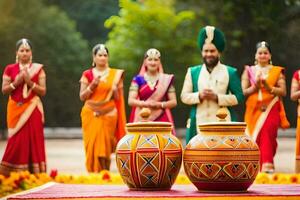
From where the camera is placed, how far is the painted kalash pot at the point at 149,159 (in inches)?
163

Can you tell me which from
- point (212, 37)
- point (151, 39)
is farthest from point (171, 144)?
point (151, 39)

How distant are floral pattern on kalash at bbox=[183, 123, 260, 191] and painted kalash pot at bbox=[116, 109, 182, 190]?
74mm

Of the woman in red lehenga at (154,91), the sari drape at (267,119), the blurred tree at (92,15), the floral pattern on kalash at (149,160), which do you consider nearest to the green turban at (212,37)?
the woman in red lehenga at (154,91)

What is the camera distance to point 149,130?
168 inches

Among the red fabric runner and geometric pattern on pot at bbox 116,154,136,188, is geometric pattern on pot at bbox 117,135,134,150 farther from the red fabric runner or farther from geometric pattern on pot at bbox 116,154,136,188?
the red fabric runner

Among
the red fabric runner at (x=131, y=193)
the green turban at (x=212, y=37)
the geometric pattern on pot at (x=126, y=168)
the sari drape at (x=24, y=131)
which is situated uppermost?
the green turban at (x=212, y=37)

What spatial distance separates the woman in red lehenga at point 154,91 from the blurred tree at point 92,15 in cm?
1995

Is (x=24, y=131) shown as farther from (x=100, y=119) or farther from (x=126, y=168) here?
(x=126, y=168)

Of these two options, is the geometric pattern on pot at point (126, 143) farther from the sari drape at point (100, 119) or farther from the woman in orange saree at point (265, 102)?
the woman in orange saree at point (265, 102)

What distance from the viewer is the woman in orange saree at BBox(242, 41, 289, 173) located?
10695 mm

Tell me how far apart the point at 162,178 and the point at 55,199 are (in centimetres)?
58

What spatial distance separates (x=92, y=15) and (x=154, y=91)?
20.5 meters

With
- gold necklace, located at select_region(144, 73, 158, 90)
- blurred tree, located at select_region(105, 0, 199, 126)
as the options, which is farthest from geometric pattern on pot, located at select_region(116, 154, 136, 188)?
blurred tree, located at select_region(105, 0, 199, 126)

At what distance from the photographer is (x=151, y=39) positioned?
22812mm
